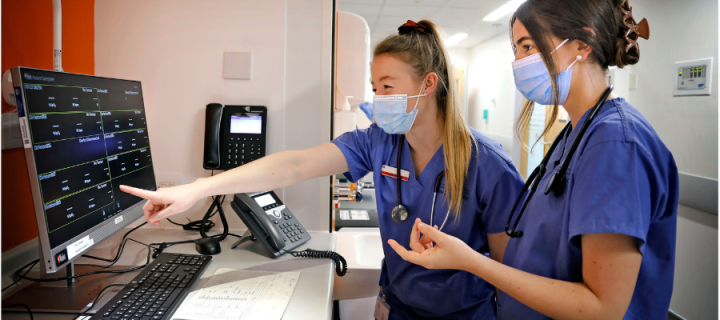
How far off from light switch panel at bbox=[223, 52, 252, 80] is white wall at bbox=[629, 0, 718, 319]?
2.53 meters

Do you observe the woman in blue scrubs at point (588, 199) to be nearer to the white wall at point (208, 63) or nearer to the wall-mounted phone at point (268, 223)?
the wall-mounted phone at point (268, 223)

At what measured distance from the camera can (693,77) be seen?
8.13ft

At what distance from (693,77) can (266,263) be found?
8.83 ft

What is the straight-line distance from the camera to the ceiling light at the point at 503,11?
5110 mm

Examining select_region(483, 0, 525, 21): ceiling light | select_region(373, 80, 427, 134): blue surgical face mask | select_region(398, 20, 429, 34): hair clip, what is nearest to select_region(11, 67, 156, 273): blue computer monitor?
select_region(373, 80, 427, 134): blue surgical face mask

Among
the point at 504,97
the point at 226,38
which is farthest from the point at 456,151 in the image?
the point at 504,97

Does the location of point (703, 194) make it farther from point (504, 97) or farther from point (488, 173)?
point (504, 97)

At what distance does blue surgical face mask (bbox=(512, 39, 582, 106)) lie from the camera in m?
0.93

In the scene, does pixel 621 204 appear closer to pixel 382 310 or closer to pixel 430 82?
pixel 430 82

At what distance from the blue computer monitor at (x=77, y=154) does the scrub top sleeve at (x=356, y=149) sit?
2.08 ft

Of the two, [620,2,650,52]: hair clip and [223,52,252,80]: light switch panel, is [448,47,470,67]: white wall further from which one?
[620,2,650,52]: hair clip

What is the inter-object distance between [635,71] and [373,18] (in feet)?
13.5

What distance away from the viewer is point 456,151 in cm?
121

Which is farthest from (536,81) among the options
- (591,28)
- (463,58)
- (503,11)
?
(463,58)
